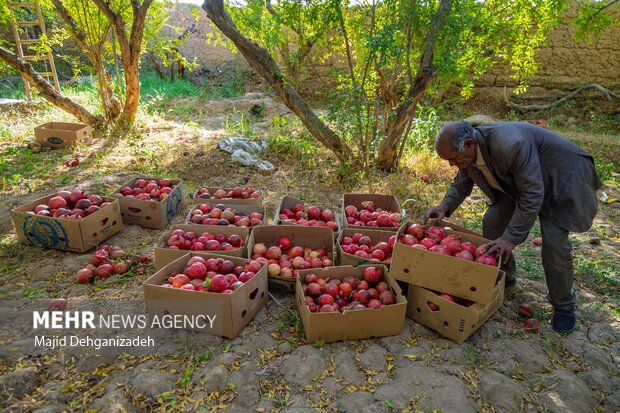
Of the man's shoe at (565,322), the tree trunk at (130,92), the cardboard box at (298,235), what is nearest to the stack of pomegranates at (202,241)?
the cardboard box at (298,235)

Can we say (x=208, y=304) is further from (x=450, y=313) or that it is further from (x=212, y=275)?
(x=450, y=313)

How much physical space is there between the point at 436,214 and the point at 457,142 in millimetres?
932

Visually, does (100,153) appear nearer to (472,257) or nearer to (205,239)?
(205,239)

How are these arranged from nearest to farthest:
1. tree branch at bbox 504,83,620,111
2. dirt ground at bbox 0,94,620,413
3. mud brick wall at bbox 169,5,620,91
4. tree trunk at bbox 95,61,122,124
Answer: dirt ground at bbox 0,94,620,413 < tree trunk at bbox 95,61,122,124 < tree branch at bbox 504,83,620,111 < mud brick wall at bbox 169,5,620,91

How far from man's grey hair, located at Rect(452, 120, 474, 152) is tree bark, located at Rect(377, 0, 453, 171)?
3.17 meters

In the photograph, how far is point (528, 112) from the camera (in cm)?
1152

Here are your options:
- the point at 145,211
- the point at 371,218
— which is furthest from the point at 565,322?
the point at 145,211

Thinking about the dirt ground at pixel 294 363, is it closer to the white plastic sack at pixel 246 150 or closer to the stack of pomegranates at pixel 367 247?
the stack of pomegranates at pixel 367 247

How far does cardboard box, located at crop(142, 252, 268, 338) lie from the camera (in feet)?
9.41

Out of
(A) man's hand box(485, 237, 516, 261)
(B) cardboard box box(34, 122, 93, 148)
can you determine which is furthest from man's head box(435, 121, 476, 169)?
(B) cardboard box box(34, 122, 93, 148)

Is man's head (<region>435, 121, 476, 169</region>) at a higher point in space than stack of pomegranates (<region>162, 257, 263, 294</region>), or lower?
higher

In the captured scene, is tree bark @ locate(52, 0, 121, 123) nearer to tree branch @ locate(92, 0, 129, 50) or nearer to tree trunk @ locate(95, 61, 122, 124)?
tree trunk @ locate(95, 61, 122, 124)

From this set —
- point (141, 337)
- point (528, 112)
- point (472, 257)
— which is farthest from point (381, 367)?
point (528, 112)

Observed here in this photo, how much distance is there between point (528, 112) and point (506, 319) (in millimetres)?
9979
